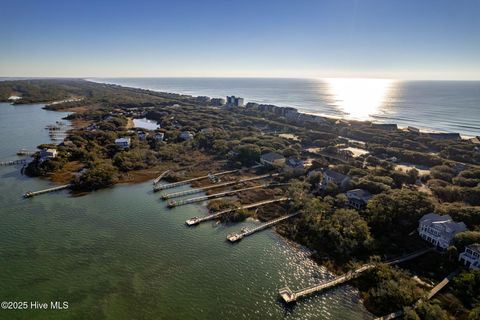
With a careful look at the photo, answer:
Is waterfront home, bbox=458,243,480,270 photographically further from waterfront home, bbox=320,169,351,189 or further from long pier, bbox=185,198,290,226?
long pier, bbox=185,198,290,226

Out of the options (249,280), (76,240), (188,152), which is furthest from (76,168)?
(249,280)

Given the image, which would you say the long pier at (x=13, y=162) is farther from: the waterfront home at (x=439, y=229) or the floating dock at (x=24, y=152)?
the waterfront home at (x=439, y=229)

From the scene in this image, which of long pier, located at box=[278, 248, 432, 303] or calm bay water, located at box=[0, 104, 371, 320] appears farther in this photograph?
long pier, located at box=[278, 248, 432, 303]

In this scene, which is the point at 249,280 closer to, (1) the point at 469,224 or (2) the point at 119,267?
(2) the point at 119,267

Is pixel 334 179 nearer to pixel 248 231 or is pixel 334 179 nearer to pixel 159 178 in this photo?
pixel 248 231

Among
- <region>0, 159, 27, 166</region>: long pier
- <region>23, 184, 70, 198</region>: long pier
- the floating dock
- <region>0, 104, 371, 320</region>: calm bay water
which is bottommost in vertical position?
<region>0, 104, 371, 320</region>: calm bay water

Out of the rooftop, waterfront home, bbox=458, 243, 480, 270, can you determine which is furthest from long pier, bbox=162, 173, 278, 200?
waterfront home, bbox=458, 243, 480, 270

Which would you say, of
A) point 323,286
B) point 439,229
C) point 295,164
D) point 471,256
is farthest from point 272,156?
point 471,256

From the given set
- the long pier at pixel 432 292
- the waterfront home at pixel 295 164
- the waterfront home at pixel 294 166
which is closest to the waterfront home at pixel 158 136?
the waterfront home at pixel 294 166
